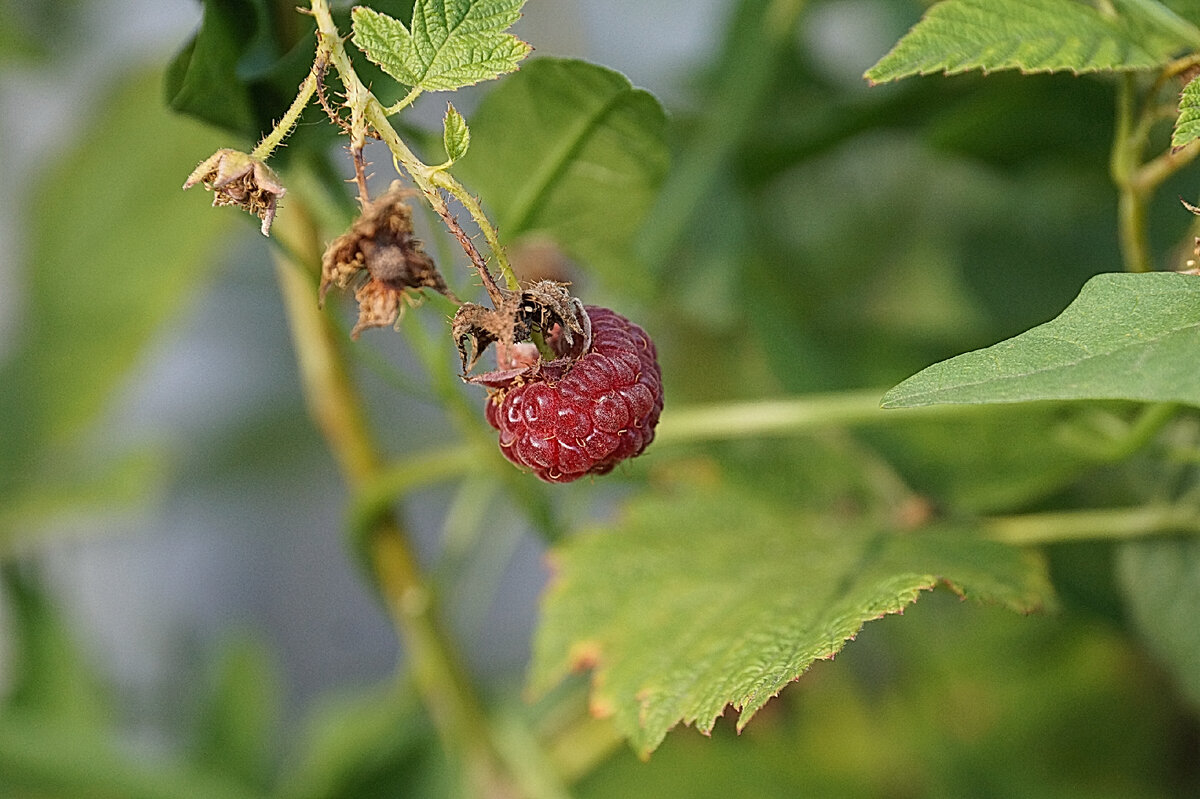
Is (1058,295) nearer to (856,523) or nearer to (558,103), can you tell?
(856,523)

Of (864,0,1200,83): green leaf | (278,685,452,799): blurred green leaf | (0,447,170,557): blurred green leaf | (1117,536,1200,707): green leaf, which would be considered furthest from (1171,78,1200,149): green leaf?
(0,447,170,557): blurred green leaf

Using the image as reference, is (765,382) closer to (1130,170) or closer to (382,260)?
(1130,170)

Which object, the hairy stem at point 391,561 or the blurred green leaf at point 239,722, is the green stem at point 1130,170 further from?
the blurred green leaf at point 239,722

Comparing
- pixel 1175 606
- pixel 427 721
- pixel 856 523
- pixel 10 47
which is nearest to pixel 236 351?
pixel 10 47

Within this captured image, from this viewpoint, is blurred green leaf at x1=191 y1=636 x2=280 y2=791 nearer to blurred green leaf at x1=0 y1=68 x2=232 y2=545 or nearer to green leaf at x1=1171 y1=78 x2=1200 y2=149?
blurred green leaf at x1=0 y1=68 x2=232 y2=545

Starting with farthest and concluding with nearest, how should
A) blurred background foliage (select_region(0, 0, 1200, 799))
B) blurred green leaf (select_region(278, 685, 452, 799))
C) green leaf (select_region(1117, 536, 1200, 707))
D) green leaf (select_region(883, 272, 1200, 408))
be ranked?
1. blurred green leaf (select_region(278, 685, 452, 799))
2. blurred background foliage (select_region(0, 0, 1200, 799))
3. green leaf (select_region(1117, 536, 1200, 707))
4. green leaf (select_region(883, 272, 1200, 408))

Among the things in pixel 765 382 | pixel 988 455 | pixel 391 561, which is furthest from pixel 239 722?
pixel 988 455
